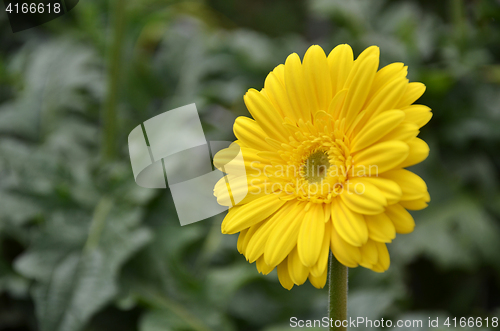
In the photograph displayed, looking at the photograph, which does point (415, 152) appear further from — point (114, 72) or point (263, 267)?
point (114, 72)

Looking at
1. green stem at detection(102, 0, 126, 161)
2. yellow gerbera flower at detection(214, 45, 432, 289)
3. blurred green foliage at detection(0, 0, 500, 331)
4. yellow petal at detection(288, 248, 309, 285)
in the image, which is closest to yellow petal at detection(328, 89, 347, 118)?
yellow gerbera flower at detection(214, 45, 432, 289)

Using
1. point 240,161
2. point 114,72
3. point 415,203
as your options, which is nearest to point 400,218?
point 415,203

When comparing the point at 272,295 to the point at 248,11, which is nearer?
the point at 272,295

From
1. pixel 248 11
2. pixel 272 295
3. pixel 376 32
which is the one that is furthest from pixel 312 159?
pixel 248 11

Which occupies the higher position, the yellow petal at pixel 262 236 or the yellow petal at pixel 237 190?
the yellow petal at pixel 237 190

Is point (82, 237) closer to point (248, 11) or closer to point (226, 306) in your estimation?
point (226, 306)

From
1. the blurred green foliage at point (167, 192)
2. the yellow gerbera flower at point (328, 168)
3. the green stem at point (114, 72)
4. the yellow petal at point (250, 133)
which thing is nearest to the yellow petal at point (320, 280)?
the yellow gerbera flower at point (328, 168)

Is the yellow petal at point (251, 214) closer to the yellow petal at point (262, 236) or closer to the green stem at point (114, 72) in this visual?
the yellow petal at point (262, 236)
